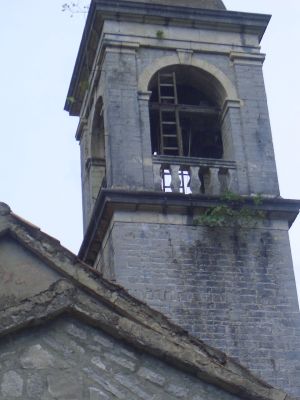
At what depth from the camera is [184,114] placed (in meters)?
16.5

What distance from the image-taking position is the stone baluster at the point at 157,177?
48.4 ft

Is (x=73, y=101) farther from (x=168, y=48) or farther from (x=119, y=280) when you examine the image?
(x=119, y=280)

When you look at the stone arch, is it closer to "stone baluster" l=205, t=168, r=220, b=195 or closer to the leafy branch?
"stone baluster" l=205, t=168, r=220, b=195

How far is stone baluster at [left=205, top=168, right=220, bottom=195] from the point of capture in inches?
591

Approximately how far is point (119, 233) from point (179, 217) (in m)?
0.95

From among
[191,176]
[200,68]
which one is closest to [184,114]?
[200,68]

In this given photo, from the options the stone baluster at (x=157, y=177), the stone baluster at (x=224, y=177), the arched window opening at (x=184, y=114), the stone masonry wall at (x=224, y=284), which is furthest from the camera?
the arched window opening at (x=184, y=114)

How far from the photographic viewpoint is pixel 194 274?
14.1 m

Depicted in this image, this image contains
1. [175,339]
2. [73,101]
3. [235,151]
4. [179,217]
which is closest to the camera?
[175,339]

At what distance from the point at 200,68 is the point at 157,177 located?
8.25 ft

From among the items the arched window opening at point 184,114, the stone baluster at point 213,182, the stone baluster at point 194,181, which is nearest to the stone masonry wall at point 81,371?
Result: the stone baluster at point 194,181

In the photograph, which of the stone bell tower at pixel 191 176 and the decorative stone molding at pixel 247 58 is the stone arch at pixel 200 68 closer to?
the stone bell tower at pixel 191 176

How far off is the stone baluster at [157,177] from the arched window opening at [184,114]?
817mm

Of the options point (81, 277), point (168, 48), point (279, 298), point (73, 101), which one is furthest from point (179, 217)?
point (81, 277)
